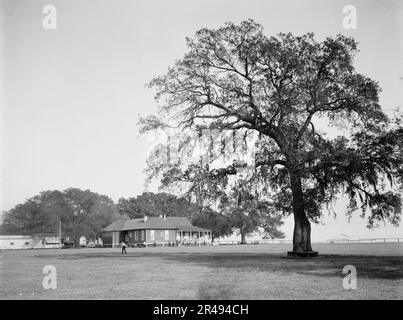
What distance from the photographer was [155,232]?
3533 inches

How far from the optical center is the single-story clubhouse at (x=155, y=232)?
89500 millimetres

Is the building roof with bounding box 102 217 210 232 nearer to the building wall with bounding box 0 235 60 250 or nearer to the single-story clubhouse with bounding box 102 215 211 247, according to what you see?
the single-story clubhouse with bounding box 102 215 211 247

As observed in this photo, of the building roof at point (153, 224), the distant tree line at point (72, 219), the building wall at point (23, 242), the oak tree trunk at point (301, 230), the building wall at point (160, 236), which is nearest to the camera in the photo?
the oak tree trunk at point (301, 230)

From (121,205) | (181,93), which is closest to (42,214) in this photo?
(121,205)

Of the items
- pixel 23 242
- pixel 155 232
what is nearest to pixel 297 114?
pixel 155 232

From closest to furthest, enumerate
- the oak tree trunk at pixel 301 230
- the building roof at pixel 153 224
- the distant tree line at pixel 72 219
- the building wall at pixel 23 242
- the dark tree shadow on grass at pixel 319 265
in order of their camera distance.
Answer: the dark tree shadow on grass at pixel 319 265 < the oak tree trunk at pixel 301 230 < the building roof at pixel 153 224 < the distant tree line at pixel 72 219 < the building wall at pixel 23 242

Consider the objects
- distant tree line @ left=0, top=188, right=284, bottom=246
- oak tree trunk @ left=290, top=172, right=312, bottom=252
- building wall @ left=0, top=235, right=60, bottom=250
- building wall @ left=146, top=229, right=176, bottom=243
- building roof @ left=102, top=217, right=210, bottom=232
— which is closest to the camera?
oak tree trunk @ left=290, top=172, right=312, bottom=252

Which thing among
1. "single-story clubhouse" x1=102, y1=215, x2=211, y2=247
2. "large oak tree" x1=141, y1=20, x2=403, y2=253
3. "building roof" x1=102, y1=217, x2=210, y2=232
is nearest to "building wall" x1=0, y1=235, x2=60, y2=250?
"single-story clubhouse" x1=102, y1=215, x2=211, y2=247

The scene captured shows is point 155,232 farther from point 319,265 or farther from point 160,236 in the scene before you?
point 319,265

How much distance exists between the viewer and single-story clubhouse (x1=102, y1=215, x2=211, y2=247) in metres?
89.5

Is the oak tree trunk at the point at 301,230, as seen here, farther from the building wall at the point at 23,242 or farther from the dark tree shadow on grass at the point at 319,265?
the building wall at the point at 23,242

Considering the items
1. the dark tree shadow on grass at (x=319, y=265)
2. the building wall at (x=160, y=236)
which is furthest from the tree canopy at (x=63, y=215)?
the dark tree shadow on grass at (x=319, y=265)

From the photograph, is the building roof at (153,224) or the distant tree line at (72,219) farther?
the distant tree line at (72,219)
